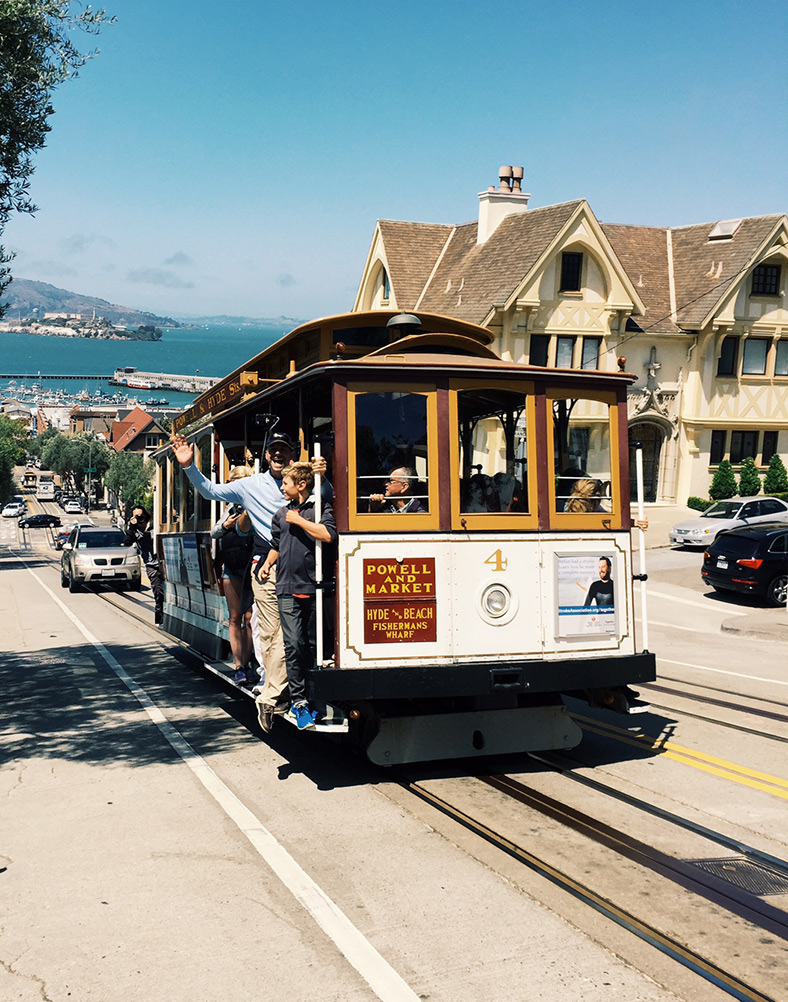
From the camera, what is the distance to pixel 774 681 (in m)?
12.5

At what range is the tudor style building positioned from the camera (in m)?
35.0

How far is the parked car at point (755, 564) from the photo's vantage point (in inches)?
815

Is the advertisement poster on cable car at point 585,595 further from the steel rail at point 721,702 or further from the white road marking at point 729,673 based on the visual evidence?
the white road marking at point 729,673

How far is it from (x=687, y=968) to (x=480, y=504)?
12.3ft

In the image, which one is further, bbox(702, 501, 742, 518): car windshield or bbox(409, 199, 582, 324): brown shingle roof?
bbox(409, 199, 582, 324): brown shingle roof

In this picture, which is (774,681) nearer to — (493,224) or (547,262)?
(547,262)

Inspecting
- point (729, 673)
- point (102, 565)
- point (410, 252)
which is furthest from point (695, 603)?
point (410, 252)

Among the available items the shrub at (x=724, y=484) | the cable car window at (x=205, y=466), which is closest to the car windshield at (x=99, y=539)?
the cable car window at (x=205, y=466)

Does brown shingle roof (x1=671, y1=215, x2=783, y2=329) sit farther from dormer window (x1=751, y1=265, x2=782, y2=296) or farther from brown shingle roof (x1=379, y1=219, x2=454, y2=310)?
brown shingle roof (x1=379, y1=219, x2=454, y2=310)

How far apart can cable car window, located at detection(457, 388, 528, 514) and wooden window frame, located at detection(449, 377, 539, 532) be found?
37 millimetres

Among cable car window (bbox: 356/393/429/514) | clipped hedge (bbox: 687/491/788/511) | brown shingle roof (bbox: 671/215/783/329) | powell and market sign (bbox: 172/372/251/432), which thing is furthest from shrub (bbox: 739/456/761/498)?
cable car window (bbox: 356/393/429/514)

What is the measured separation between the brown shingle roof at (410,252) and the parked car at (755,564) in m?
20.5

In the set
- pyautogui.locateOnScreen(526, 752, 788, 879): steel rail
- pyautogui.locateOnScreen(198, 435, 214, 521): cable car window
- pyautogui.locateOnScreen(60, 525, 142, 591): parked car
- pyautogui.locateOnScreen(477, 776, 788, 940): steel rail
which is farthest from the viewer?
pyautogui.locateOnScreen(60, 525, 142, 591): parked car

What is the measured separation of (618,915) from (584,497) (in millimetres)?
3512
